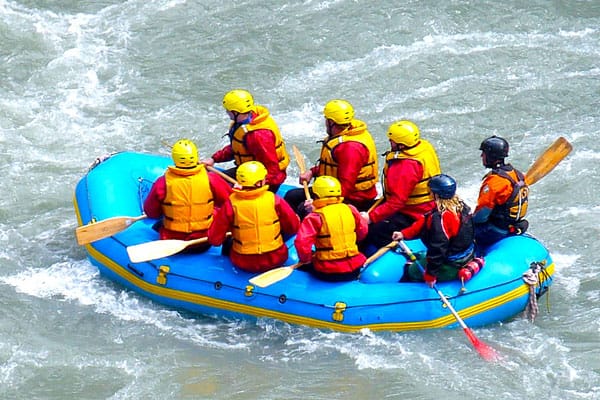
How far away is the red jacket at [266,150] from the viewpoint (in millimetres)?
8859

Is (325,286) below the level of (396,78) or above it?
below

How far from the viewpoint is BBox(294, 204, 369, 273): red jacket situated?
25.7ft

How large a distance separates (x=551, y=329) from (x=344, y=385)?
1.74 meters

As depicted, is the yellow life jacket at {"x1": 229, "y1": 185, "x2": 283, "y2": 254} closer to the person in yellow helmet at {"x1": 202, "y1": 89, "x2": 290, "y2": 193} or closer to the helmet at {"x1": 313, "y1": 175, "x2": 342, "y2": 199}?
the helmet at {"x1": 313, "y1": 175, "x2": 342, "y2": 199}

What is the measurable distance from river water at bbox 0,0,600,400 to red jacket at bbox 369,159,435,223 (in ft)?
3.18

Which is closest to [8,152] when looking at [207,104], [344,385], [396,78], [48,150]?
[48,150]

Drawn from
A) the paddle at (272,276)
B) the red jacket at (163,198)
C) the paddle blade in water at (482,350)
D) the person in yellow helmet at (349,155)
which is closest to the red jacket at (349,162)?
the person in yellow helmet at (349,155)

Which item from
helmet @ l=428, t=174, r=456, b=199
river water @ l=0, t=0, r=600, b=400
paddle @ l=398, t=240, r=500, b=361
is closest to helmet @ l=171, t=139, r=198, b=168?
river water @ l=0, t=0, r=600, b=400

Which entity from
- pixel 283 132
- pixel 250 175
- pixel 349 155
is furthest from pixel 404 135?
pixel 283 132

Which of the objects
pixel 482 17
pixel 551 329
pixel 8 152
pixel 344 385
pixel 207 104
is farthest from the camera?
pixel 482 17

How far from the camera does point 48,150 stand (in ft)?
39.0

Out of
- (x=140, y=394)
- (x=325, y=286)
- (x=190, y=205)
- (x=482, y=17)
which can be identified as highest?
(x=482, y=17)

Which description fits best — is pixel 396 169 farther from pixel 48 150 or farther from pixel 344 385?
pixel 48 150

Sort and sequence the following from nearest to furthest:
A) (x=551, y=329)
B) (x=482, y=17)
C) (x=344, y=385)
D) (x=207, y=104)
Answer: (x=344, y=385)
(x=551, y=329)
(x=207, y=104)
(x=482, y=17)
